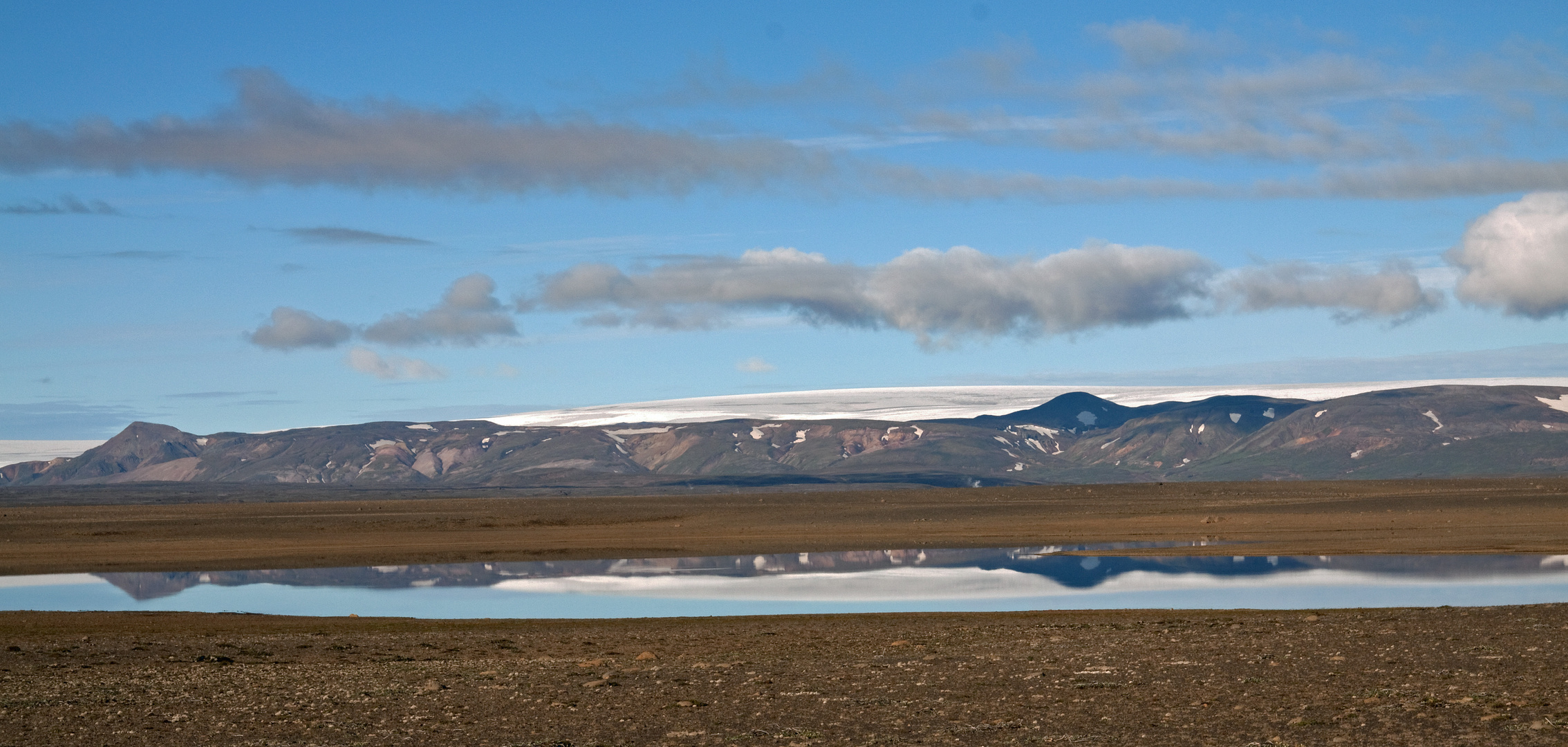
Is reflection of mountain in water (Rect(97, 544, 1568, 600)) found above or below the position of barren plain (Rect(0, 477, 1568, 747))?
below

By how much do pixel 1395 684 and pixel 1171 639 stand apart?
19.1 feet

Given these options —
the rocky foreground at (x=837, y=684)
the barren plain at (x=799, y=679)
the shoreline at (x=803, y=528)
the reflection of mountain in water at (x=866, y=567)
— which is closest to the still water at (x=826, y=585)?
the reflection of mountain in water at (x=866, y=567)

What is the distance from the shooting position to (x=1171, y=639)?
2280 cm

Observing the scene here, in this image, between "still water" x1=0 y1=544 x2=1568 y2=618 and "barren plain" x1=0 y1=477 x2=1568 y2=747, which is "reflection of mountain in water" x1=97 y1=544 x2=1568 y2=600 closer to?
"still water" x1=0 y1=544 x2=1568 y2=618

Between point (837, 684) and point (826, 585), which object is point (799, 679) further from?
point (826, 585)

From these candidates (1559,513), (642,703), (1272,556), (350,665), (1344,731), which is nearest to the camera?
(1344,731)

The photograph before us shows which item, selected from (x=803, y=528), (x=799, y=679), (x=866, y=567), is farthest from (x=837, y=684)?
(x=803, y=528)

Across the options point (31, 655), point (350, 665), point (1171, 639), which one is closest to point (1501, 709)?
point (1171, 639)

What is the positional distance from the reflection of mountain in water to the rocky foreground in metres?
17.4

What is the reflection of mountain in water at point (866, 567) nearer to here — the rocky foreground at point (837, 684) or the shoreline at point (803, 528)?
the shoreline at point (803, 528)

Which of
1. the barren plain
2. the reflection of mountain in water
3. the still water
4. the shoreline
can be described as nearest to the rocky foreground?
the barren plain

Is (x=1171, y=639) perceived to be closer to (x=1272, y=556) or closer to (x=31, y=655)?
(x=31, y=655)

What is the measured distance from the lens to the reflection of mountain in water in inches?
1703

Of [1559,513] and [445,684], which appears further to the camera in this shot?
[1559,513]
